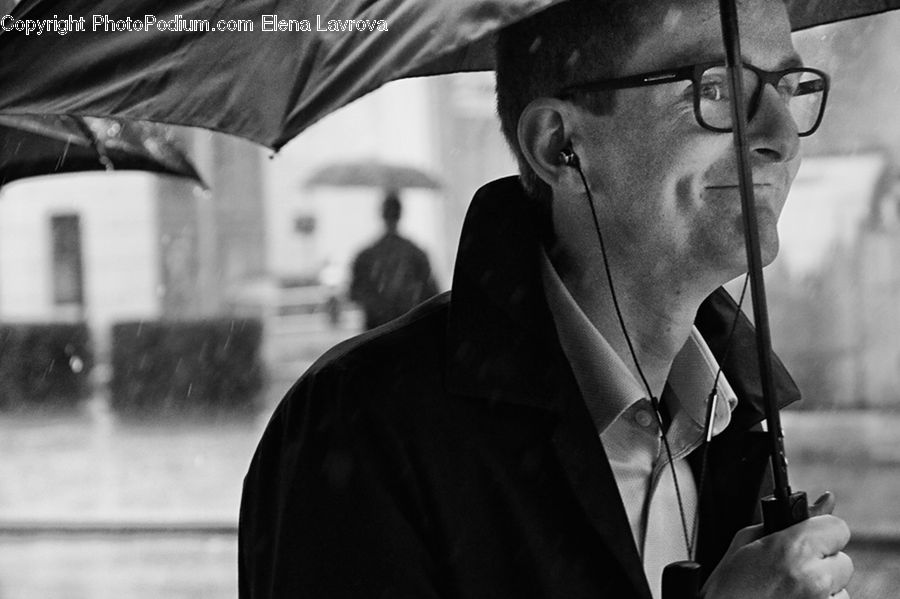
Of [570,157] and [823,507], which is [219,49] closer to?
[570,157]

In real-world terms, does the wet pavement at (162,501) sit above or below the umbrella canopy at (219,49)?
below

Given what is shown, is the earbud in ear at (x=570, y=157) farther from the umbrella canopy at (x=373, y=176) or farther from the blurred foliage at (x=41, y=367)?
the blurred foliage at (x=41, y=367)

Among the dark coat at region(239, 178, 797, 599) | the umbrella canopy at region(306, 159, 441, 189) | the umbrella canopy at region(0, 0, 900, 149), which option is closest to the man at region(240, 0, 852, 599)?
the dark coat at region(239, 178, 797, 599)

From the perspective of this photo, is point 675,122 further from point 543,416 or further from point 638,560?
point 638,560

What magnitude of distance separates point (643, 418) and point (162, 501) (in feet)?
30.4

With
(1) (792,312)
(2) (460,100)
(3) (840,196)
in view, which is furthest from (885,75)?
(2) (460,100)

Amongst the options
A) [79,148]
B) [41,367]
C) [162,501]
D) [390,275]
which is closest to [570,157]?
[79,148]

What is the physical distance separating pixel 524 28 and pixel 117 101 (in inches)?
24.2

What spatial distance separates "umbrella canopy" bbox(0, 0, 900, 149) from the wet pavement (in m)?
5.75

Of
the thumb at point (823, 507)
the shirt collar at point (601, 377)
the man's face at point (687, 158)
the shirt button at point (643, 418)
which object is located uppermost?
the man's face at point (687, 158)

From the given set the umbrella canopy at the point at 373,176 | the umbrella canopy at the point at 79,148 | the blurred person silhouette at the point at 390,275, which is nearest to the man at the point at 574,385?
the umbrella canopy at the point at 79,148

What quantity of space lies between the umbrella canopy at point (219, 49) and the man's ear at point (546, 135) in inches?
7.3

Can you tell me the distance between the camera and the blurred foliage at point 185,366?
671 inches

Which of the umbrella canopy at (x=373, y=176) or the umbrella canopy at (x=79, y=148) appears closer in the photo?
the umbrella canopy at (x=79, y=148)
